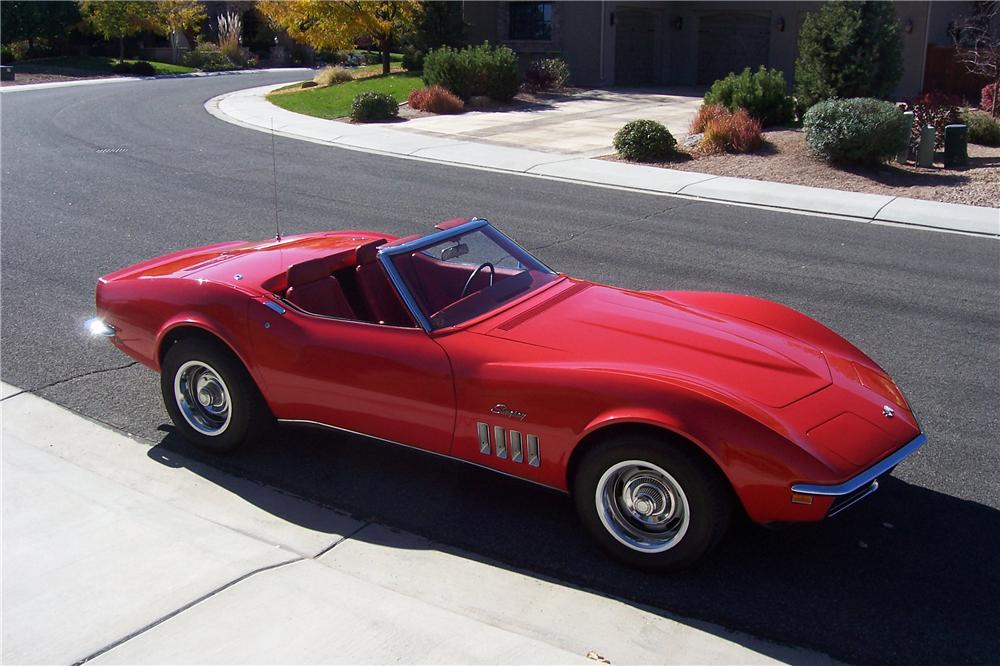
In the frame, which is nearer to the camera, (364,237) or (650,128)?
(364,237)

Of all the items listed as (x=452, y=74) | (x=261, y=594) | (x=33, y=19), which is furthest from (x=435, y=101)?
(x=33, y=19)

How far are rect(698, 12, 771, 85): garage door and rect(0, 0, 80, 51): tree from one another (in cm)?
3111

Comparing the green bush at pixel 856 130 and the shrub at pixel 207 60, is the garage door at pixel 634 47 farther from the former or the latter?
the shrub at pixel 207 60

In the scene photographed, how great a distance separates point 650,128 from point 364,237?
40.9 ft

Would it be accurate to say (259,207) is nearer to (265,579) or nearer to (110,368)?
(110,368)

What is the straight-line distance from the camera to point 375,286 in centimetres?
525

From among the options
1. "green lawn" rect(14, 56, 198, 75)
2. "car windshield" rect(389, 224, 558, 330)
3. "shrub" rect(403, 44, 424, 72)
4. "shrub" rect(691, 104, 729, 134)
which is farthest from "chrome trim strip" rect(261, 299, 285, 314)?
"green lawn" rect(14, 56, 198, 75)

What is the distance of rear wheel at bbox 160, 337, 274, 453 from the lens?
17.2 feet

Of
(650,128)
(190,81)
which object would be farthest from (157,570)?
(190,81)

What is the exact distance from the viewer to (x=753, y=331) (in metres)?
4.96

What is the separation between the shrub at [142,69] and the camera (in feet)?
139

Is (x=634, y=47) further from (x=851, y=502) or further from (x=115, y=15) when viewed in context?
(x=851, y=502)

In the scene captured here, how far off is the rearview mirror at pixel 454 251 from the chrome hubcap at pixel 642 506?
5.66 ft

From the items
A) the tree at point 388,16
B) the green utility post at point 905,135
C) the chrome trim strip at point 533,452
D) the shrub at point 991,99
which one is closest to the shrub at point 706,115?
the green utility post at point 905,135
